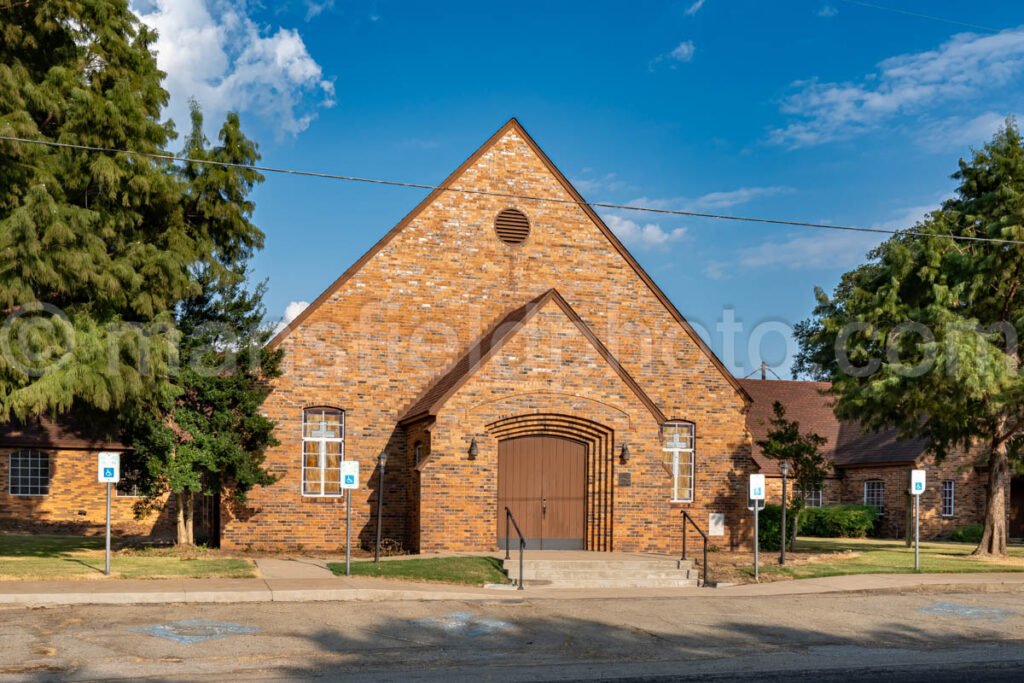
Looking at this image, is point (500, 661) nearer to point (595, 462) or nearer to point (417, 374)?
point (595, 462)

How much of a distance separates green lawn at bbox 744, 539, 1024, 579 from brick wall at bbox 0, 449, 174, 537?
1851 cm

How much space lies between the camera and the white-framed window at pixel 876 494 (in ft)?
125

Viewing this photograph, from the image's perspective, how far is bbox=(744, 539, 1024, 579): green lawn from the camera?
72.5 feet

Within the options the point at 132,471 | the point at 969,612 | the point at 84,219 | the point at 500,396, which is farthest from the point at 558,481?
the point at 84,219

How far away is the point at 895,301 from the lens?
83.1 feet

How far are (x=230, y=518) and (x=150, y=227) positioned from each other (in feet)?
22.4

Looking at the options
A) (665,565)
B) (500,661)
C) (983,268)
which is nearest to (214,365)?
(665,565)

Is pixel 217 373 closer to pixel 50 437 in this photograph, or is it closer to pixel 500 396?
pixel 500 396

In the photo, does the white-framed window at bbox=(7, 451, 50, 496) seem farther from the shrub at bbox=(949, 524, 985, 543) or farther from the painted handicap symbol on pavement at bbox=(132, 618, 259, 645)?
the shrub at bbox=(949, 524, 985, 543)

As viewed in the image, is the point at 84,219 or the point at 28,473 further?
the point at 28,473

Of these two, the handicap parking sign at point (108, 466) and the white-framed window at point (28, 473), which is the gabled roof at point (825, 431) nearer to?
the white-framed window at point (28, 473)

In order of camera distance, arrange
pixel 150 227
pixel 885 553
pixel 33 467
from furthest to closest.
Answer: pixel 33 467, pixel 885 553, pixel 150 227

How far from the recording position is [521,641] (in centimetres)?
1380

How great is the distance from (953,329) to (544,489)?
1021cm
